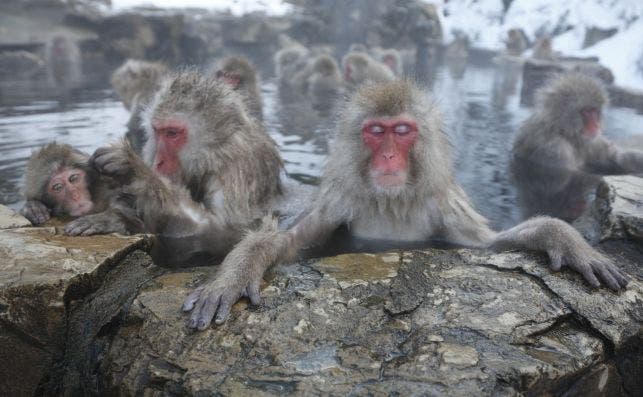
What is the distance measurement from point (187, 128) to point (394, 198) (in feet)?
5.05

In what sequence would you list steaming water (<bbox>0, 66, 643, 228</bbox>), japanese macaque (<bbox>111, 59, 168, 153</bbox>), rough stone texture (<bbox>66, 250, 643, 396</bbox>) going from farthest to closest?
japanese macaque (<bbox>111, 59, 168, 153</bbox>) < steaming water (<bbox>0, 66, 643, 228</bbox>) < rough stone texture (<bbox>66, 250, 643, 396</bbox>)

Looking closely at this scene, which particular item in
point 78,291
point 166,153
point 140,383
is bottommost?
point 140,383

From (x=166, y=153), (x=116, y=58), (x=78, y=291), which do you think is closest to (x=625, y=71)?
(x=116, y=58)

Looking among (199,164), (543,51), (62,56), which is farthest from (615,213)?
(543,51)

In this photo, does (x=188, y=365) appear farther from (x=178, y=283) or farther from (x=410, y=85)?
(x=410, y=85)

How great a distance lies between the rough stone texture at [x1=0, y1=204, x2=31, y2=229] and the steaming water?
138cm

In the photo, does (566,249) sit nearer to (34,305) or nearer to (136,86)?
(34,305)

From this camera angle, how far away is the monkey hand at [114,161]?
3670 millimetres

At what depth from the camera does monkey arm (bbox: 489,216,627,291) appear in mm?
2859

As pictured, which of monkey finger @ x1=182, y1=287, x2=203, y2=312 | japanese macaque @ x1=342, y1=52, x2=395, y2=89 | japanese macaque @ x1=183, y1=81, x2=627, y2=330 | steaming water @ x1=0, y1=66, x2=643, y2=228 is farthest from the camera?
japanese macaque @ x1=342, y1=52, x2=395, y2=89

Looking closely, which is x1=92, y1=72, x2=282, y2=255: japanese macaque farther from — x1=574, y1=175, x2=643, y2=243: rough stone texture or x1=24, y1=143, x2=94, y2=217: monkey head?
x1=574, y1=175, x2=643, y2=243: rough stone texture

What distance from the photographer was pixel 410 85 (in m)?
3.70

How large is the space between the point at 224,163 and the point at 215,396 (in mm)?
2274

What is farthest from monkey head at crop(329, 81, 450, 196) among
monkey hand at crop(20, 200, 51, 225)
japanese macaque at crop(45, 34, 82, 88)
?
japanese macaque at crop(45, 34, 82, 88)
